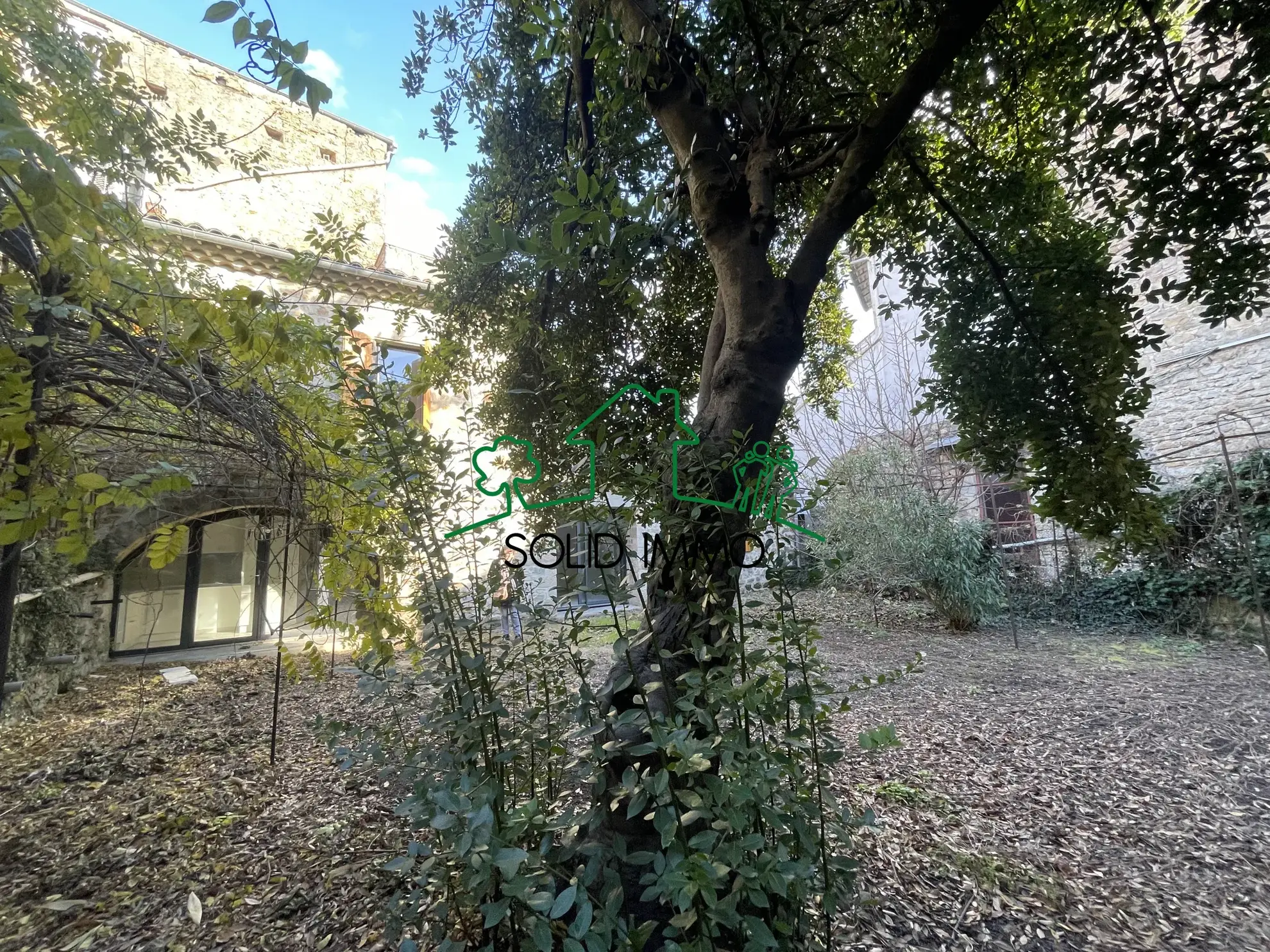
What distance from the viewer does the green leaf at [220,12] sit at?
729mm

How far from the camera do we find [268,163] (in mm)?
7078

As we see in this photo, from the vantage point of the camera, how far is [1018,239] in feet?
7.98

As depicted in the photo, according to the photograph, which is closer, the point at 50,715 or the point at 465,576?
the point at 465,576

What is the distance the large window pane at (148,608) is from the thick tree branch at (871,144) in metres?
6.86

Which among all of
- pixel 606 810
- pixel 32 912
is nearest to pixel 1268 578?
pixel 606 810

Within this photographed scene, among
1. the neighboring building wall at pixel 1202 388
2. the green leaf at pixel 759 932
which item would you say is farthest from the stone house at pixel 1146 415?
the green leaf at pixel 759 932

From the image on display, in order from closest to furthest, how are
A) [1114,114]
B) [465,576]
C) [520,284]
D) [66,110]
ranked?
[465,576] < [66,110] < [1114,114] < [520,284]

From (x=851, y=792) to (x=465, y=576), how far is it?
2149 mm

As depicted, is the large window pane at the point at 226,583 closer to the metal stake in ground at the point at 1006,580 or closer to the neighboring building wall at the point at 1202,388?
the metal stake in ground at the point at 1006,580

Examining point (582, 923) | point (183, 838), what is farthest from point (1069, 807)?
point (183, 838)

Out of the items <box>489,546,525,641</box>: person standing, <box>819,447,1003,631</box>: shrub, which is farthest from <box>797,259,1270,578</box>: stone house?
<box>489,546,525,641</box>: person standing

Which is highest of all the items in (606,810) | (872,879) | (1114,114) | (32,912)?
(1114,114)

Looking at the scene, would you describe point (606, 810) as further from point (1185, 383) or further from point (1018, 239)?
point (1185, 383)

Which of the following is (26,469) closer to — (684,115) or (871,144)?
(684,115)
